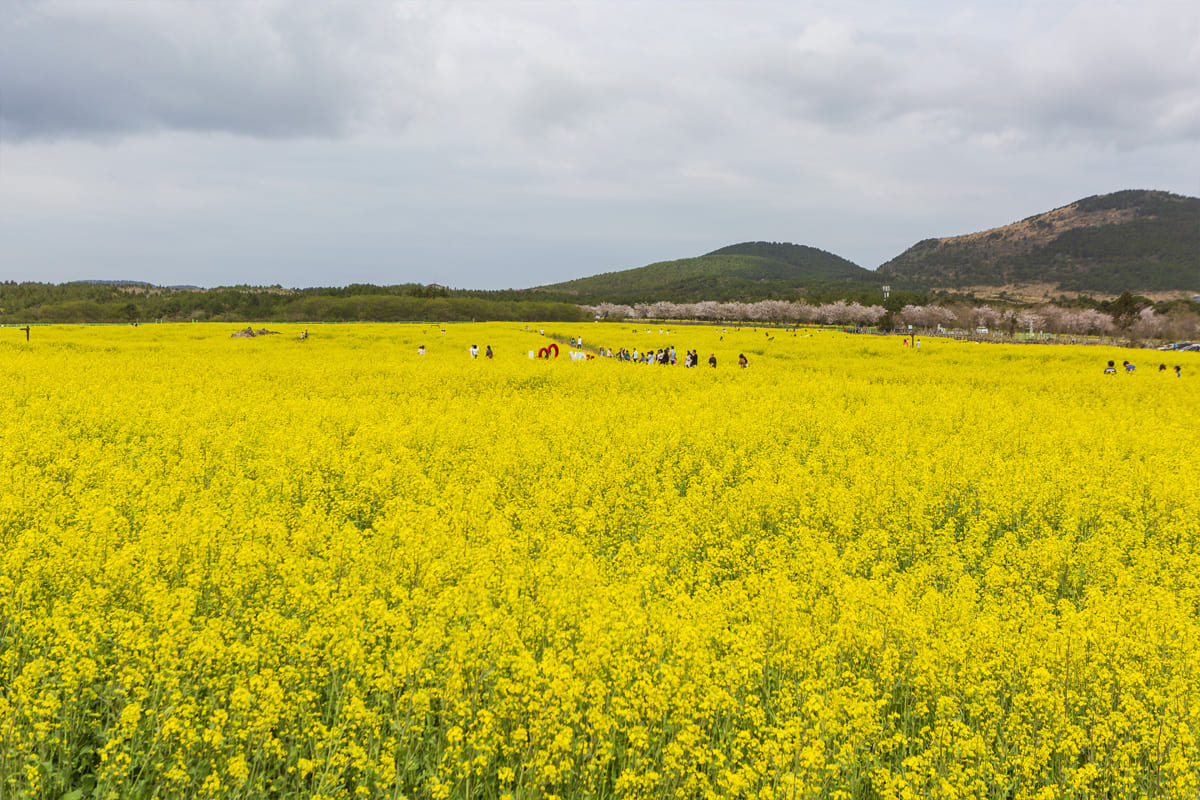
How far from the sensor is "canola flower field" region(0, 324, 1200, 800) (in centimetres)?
479

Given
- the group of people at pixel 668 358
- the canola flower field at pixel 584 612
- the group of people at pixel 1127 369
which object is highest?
the group of people at pixel 668 358

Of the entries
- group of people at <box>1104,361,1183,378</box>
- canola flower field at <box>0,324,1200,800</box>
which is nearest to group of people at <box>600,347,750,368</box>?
group of people at <box>1104,361,1183,378</box>

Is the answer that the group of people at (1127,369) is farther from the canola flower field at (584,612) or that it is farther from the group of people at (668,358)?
the canola flower field at (584,612)

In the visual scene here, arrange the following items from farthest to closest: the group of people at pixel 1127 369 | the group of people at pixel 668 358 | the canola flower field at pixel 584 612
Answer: the group of people at pixel 668 358 < the group of people at pixel 1127 369 < the canola flower field at pixel 584 612

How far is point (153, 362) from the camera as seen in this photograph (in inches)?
1262

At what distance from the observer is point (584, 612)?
6602 mm

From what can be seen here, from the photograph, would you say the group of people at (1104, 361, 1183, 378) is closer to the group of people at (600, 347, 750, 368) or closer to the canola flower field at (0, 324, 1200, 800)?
the group of people at (600, 347, 750, 368)

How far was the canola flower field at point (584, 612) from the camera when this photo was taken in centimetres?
479

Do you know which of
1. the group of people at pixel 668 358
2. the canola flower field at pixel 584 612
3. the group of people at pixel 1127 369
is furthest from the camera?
the group of people at pixel 668 358

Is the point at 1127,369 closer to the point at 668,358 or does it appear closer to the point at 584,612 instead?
the point at 668,358

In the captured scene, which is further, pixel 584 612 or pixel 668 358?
pixel 668 358

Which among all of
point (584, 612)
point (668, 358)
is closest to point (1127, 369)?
point (668, 358)

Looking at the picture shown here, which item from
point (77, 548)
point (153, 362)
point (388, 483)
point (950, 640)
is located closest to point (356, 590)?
point (77, 548)

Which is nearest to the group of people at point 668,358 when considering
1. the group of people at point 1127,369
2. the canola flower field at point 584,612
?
the group of people at point 1127,369
